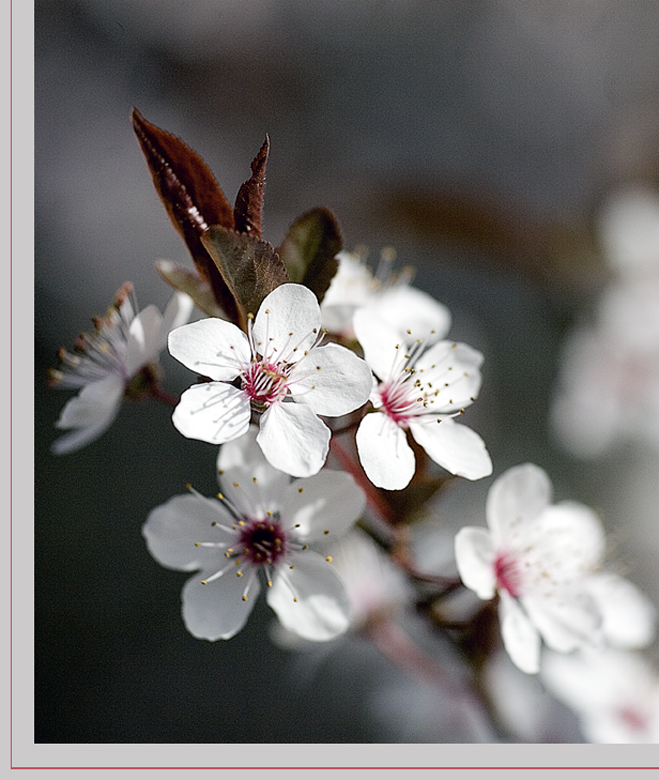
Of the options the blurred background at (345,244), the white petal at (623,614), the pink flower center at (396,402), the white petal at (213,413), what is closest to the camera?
the white petal at (213,413)

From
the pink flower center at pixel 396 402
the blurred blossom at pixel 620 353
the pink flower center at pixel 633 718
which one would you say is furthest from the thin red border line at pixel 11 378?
the blurred blossom at pixel 620 353

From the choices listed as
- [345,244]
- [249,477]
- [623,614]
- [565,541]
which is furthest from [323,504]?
[345,244]

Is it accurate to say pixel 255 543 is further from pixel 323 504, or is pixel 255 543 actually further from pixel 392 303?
pixel 392 303

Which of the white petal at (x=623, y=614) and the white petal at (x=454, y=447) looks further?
the white petal at (x=623, y=614)

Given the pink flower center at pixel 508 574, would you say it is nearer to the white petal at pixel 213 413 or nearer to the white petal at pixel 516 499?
the white petal at pixel 516 499

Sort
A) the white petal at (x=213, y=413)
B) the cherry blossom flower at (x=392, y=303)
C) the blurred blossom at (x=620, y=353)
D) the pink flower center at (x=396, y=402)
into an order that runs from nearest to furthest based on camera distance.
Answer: the white petal at (x=213, y=413), the pink flower center at (x=396, y=402), the cherry blossom flower at (x=392, y=303), the blurred blossom at (x=620, y=353)
